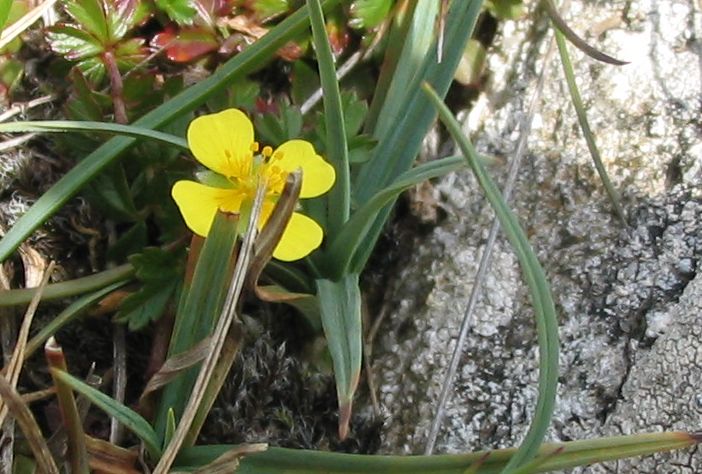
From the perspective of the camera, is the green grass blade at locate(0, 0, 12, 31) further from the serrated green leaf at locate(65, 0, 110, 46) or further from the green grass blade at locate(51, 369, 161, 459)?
the green grass blade at locate(51, 369, 161, 459)

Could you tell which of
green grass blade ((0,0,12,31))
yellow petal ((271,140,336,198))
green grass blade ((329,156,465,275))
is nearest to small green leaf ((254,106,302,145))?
yellow petal ((271,140,336,198))

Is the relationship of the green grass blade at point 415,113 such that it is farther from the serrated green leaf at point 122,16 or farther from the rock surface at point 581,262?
the serrated green leaf at point 122,16

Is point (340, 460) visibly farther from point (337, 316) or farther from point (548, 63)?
point (548, 63)

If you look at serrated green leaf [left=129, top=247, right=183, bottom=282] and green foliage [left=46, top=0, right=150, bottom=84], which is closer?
serrated green leaf [left=129, top=247, right=183, bottom=282]

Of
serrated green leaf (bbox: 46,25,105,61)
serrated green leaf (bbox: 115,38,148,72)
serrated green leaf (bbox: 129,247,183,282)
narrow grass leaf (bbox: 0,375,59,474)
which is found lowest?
narrow grass leaf (bbox: 0,375,59,474)

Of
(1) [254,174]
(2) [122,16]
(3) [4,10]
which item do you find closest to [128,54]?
(2) [122,16]

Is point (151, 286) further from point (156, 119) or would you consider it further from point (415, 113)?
point (415, 113)

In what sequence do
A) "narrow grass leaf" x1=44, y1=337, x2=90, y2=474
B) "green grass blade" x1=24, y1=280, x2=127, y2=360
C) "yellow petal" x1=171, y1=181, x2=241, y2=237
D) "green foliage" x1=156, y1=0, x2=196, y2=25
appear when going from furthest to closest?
"green foliage" x1=156, y1=0, x2=196, y2=25 < "green grass blade" x1=24, y1=280, x2=127, y2=360 < "yellow petal" x1=171, y1=181, x2=241, y2=237 < "narrow grass leaf" x1=44, y1=337, x2=90, y2=474

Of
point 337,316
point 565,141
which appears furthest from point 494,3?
point 337,316

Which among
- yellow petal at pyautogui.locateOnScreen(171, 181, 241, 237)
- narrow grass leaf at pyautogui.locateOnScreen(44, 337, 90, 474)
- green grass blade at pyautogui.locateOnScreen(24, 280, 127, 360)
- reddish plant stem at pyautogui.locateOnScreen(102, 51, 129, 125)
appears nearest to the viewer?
narrow grass leaf at pyautogui.locateOnScreen(44, 337, 90, 474)
